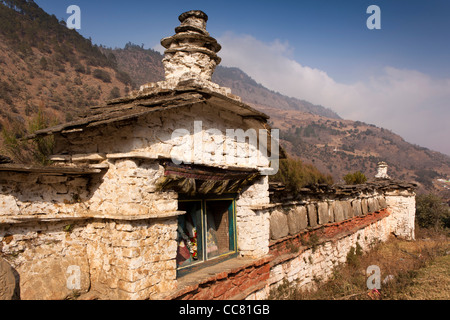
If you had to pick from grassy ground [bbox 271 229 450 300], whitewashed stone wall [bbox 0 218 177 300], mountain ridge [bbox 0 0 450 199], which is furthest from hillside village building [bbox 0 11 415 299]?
mountain ridge [bbox 0 0 450 199]

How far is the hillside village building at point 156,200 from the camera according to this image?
3.82 metres

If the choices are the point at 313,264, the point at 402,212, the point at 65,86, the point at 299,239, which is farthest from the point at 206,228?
the point at 65,86

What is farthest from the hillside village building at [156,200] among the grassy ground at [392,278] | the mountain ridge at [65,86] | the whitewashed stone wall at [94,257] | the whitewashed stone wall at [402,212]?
the whitewashed stone wall at [402,212]

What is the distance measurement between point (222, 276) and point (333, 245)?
19.4 feet

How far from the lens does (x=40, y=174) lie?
3.85m

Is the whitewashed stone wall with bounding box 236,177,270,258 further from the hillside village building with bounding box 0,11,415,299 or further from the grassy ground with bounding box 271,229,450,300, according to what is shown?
the grassy ground with bounding box 271,229,450,300

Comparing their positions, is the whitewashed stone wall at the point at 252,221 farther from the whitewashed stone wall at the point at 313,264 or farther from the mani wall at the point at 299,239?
the whitewashed stone wall at the point at 313,264

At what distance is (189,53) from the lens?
571cm

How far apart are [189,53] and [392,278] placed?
845 cm

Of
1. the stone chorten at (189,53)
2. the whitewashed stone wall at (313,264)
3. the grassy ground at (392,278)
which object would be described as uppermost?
the stone chorten at (189,53)

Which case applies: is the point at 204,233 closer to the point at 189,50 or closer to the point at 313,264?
the point at 189,50
